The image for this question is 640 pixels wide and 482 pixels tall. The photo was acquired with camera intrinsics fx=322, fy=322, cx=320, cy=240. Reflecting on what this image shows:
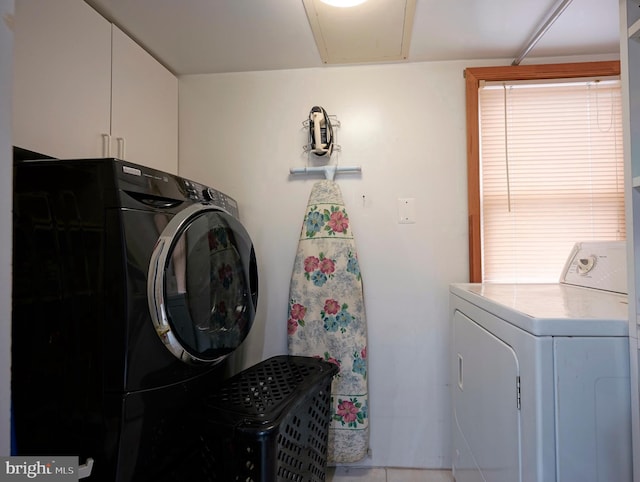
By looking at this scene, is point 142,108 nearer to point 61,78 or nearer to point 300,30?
point 61,78

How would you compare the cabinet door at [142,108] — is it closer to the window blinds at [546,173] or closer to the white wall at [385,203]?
the white wall at [385,203]

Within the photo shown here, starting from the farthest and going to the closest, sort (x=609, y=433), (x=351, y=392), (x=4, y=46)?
(x=351, y=392) < (x=609, y=433) < (x=4, y=46)

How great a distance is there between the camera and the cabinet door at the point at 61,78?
105cm

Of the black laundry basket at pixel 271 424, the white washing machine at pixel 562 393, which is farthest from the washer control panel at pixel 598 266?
the black laundry basket at pixel 271 424

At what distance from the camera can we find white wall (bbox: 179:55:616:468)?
66.8 inches

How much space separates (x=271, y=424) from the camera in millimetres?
952

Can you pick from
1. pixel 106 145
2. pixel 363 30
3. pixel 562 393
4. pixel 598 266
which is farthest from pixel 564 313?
pixel 106 145

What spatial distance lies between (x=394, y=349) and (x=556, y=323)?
1058 millimetres

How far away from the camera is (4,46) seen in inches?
20.9

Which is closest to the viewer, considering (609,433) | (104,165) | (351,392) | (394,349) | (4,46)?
(4,46)

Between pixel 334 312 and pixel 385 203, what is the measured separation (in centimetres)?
64

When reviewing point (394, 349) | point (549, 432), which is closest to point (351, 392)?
point (394, 349)

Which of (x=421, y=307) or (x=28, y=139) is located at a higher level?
(x=28, y=139)

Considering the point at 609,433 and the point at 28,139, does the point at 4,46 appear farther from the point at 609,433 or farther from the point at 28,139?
the point at 609,433
